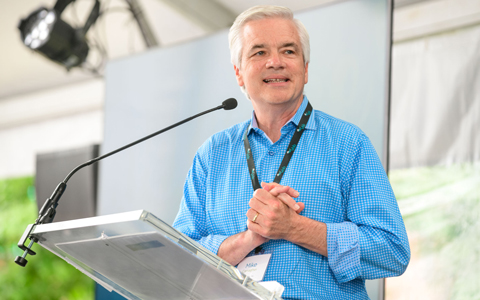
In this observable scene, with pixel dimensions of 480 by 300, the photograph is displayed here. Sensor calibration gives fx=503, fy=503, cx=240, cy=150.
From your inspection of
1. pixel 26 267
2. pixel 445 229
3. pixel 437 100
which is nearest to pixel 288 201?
pixel 445 229

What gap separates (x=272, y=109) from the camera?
1592 mm

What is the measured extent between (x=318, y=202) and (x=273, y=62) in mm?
456

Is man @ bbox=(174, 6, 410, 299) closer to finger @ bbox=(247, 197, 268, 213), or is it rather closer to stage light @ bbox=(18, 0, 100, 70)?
finger @ bbox=(247, 197, 268, 213)

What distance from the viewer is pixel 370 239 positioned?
1.27m

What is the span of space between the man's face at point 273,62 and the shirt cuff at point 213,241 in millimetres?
441

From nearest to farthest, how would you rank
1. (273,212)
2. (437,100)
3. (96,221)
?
(96,221)
(273,212)
(437,100)

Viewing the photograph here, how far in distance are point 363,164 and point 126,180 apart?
6.26 feet

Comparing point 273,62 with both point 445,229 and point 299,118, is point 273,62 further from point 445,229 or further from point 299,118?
point 445,229

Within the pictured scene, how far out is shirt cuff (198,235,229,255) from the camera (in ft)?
4.71

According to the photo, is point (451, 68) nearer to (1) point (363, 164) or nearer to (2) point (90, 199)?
(1) point (363, 164)

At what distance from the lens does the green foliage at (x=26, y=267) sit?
22.1 feet

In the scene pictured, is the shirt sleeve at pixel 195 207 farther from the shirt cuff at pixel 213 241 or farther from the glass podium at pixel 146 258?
the glass podium at pixel 146 258

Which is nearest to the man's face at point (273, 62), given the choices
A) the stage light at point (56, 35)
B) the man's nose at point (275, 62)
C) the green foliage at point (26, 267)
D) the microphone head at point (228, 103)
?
the man's nose at point (275, 62)

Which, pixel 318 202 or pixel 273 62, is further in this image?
pixel 273 62
